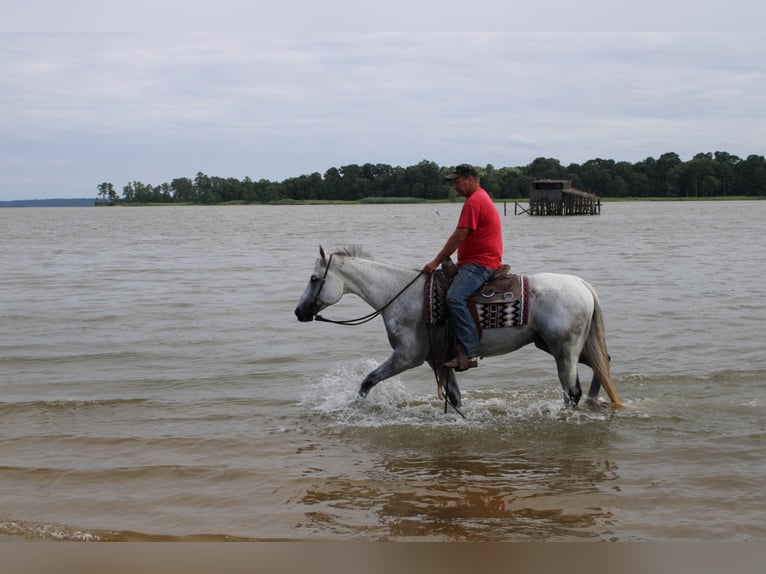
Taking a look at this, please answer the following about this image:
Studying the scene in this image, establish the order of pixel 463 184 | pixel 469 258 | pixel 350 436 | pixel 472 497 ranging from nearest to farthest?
pixel 472 497, pixel 463 184, pixel 469 258, pixel 350 436

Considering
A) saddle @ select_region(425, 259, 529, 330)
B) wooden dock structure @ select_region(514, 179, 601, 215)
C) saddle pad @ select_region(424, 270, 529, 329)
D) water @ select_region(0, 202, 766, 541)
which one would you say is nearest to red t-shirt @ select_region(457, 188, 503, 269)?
saddle @ select_region(425, 259, 529, 330)

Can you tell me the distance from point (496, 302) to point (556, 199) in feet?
309

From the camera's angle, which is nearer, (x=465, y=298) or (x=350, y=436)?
(x=465, y=298)

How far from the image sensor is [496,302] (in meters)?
8.38

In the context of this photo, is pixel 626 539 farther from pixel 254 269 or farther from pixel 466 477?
pixel 254 269

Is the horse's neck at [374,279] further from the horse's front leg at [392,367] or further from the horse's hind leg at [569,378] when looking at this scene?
the horse's hind leg at [569,378]

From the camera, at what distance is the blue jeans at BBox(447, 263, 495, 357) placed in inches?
328

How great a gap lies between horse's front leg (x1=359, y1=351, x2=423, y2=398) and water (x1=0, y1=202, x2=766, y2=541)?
1.73 feet

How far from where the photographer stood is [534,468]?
7.30 metres

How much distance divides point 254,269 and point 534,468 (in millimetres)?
23437

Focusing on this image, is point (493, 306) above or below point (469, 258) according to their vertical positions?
below

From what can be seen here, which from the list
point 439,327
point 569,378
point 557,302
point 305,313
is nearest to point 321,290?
point 305,313

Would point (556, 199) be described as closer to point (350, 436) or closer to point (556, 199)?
point (556, 199)

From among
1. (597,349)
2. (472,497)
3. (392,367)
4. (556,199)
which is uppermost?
(556,199)
